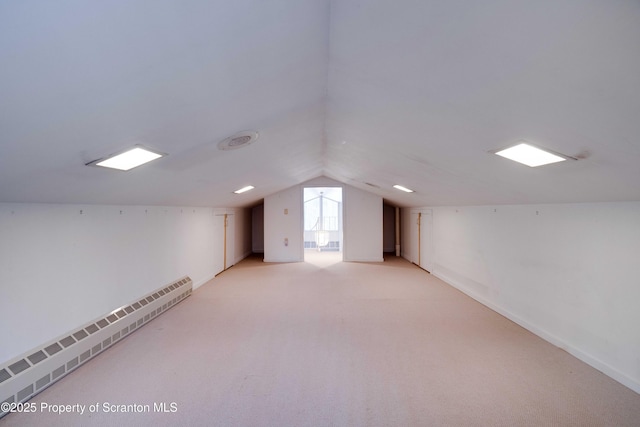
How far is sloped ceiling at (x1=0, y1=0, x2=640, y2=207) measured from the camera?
2.89ft

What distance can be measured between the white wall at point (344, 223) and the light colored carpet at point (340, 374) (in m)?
3.72

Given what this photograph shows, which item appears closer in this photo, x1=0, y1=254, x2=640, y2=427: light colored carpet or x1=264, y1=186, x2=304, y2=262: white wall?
x1=0, y1=254, x2=640, y2=427: light colored carpet

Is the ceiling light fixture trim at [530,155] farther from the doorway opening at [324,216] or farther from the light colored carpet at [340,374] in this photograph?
the doorway opening at [324,216]

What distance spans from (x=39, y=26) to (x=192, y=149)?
148 centimetres

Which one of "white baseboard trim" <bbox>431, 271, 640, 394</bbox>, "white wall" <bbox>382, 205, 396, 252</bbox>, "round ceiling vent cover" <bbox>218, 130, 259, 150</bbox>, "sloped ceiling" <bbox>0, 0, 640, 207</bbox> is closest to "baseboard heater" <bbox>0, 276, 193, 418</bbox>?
"sloped ceiling" <bbox>0, 0, 640, 207</bbox>

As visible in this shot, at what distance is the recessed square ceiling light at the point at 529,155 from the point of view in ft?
5.70

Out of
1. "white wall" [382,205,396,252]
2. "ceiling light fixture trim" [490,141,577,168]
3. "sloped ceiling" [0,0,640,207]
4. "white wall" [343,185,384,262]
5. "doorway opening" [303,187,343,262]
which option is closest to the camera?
"sloped ceiling" [0,0,640,207]

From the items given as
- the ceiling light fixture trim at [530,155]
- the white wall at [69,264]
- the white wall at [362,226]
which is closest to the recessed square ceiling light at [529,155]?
the ceiling light fixture trim at [530,155]

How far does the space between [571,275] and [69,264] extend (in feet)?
14.9

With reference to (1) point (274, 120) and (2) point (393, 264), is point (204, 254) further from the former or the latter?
(2) point (393, 264)

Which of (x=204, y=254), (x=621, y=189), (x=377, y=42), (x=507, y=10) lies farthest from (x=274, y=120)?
(x=204, y=254)

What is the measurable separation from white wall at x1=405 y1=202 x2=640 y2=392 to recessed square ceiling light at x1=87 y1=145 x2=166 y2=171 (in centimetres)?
362

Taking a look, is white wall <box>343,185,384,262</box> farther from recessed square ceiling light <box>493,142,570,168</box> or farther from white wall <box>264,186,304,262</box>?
recessed square ceiling light <box>493,142,570,168</box>

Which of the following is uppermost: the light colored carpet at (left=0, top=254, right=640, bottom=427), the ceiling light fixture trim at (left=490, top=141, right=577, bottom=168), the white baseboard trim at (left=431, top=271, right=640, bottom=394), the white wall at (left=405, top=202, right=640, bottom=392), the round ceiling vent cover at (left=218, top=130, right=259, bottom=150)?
the round ceiling vent cover at (left=218, top=130, right=259, bottom=150)
